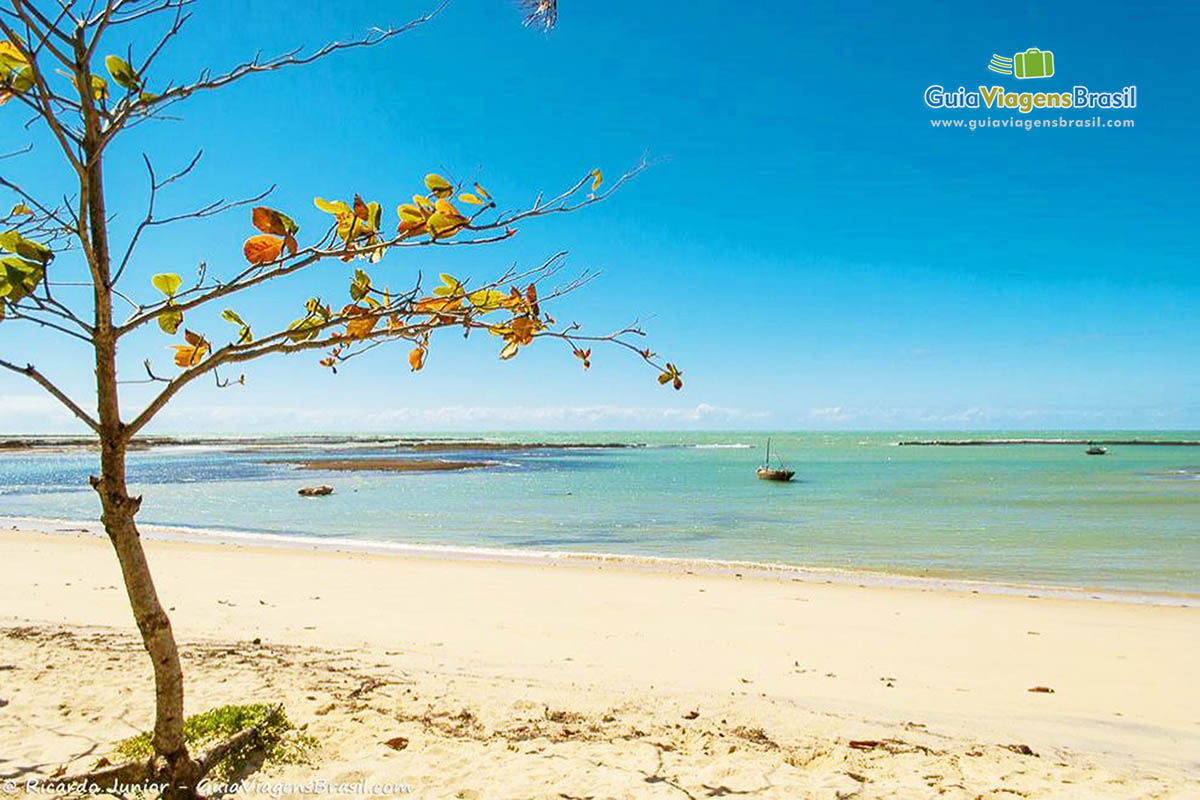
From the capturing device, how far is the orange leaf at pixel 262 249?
254 centimetres

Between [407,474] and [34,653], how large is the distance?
43718 mm

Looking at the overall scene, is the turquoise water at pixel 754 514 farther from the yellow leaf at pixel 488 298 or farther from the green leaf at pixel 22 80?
the green leaf at pixel 22 80

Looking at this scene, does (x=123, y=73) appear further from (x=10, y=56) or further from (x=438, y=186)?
(x=438, y=186)

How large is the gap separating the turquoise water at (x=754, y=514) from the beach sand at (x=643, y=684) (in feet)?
16.6

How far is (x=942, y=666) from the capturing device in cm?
727

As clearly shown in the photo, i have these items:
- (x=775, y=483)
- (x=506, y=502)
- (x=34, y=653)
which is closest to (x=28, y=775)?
(x=34, y=653)

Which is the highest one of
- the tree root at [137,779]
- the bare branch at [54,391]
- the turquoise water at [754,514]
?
the bare branch at [54,391]

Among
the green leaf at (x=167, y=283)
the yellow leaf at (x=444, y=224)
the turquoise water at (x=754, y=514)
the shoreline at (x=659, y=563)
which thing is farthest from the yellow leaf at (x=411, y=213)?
the turquoise water at (x=754, y=514)

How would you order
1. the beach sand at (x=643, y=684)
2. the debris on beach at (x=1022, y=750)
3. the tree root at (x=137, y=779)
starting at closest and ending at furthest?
1. the tree root at (x=137, y=779)
2. the beach sand at (x=643, y=684)
3. the debris on beach at (x=1022, y=750)

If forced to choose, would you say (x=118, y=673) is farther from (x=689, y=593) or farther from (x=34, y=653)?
(x=689, y=593)

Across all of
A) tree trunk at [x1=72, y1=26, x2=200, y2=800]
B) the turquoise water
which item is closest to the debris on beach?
tree trunk at [x1=72, y1=26, x2=200, y2=800]

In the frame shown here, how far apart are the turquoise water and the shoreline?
757 millimetres

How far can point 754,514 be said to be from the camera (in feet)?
84.6

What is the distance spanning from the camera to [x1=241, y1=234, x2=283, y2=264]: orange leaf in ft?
8.35
